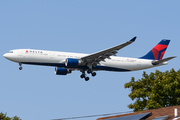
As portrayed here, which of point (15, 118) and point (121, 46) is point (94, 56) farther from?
point (15, 118)

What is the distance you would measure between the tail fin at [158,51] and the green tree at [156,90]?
2.58 m

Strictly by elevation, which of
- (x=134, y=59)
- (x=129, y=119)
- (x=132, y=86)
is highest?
(x=134, y=59)

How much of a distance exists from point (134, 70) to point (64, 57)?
36.3 ft

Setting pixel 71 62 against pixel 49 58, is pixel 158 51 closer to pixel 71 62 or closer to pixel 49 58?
pixel 71 62

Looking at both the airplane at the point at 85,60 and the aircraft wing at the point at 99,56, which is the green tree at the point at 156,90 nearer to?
the airplane at the point at 85,60

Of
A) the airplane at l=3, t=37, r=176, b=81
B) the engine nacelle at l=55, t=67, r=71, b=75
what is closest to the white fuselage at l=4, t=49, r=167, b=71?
the airplane at l=3, t=37, r=176, b=81

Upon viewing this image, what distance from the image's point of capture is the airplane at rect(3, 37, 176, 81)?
43.9 metres

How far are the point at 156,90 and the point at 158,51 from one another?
782cm

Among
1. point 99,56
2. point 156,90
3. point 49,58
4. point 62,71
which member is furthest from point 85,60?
point 156,90

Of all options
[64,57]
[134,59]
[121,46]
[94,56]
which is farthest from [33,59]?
[134,59]

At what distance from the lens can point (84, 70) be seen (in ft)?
159

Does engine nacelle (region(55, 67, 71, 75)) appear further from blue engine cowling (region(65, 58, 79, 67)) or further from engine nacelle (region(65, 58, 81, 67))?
blue engine cowling (region(65, 58, 79, 67))

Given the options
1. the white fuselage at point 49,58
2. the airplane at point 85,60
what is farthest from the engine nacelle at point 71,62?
the white fuselage at point 49,58

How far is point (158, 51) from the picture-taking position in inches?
2143
